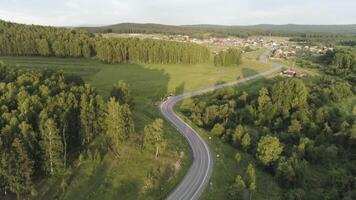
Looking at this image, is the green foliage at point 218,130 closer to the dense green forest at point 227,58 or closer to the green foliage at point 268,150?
the green foliage at point 268,150

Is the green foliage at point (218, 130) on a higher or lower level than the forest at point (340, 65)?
lower

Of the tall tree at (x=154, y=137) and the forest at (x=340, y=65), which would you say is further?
the forest at (x=340, y=65)

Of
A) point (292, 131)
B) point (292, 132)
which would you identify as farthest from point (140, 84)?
point (292, 132)

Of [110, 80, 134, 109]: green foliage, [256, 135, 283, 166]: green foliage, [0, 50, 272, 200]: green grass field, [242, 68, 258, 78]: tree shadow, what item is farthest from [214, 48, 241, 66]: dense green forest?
[256, 135, 283, 166]: green foliage

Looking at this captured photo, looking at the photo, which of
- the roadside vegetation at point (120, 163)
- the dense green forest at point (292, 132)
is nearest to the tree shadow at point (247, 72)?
the dense green forest at point (292, 132)

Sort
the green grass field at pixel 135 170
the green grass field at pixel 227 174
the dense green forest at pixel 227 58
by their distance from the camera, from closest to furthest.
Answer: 1. the green grass field at pixel 135 170
2. the green grass field at pixel 227 174
3. the dense green forest at pixel 227 58

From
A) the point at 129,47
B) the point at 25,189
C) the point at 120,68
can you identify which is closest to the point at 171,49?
the point at 129,47
